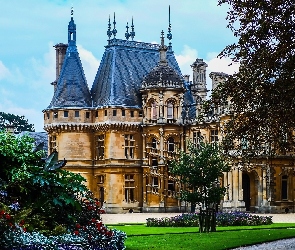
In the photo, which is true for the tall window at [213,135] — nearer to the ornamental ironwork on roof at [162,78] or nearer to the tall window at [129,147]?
the ornamental ironwork on roof at [162,78]

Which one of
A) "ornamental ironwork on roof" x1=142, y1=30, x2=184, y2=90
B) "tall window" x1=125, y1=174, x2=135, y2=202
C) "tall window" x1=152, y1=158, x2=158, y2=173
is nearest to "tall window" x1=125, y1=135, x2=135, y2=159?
"tall window" x1=125, y1=174, x2=135, y2=202

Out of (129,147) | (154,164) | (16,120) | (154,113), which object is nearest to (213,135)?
(154,113)

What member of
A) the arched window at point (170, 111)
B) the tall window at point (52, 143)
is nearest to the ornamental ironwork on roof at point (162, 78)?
the arched window at point (170, 111)

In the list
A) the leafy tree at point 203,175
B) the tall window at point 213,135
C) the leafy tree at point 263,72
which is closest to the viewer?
the leafy tree at point 263,72

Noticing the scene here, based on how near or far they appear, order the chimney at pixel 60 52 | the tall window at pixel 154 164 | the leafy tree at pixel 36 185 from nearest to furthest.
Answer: the leafy tree at pixel 36 185 → the tall window at pixel 154 164 → the chimney at pixel 60 52

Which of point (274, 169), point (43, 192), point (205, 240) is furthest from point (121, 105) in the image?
point (43, 192)

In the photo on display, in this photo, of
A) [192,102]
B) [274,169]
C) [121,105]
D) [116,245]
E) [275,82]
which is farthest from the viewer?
[192,102]

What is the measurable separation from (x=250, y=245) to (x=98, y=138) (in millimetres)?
35683

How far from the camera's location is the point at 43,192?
1580cm

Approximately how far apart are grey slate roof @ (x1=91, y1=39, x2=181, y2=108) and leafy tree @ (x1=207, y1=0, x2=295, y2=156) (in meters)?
32.6

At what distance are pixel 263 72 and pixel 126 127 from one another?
34934 millimetres

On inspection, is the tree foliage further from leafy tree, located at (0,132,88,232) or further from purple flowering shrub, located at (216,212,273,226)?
leafy tree, located at (0,132,88,232)

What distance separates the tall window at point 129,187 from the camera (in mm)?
52875

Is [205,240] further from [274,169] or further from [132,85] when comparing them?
[132,85]
